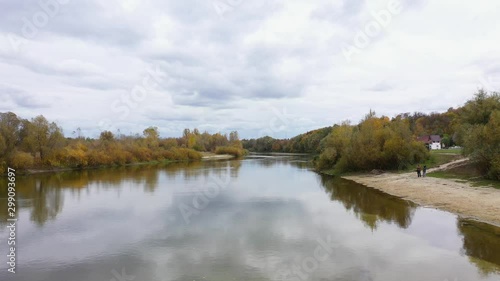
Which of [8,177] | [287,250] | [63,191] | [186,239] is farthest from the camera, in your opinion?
[8,177]

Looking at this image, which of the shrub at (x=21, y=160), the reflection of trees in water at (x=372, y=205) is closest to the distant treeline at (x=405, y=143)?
the reflection of trees in water at (x=372, y=205)

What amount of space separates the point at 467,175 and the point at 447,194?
7584 millimetres

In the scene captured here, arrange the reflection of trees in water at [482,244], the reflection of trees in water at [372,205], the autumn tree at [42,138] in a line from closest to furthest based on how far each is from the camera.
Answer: the reflection of trees in water at [482,244] < the reflection of trees in water at [372,205] < the autumn tree at [42,138]

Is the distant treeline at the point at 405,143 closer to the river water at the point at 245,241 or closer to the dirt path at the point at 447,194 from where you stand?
the dirt path at the point at 447,194

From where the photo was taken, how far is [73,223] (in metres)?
21.9

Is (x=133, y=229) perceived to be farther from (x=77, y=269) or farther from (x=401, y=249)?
(x=401, y=249)

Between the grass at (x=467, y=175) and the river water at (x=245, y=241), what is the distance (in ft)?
24.8

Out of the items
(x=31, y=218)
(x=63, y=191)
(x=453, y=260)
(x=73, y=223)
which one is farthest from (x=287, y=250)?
(x=63, y=191)

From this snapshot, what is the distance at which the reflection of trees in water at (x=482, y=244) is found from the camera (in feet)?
46.2

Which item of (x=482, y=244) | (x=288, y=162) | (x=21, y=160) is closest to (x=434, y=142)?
(x=288, y=162)

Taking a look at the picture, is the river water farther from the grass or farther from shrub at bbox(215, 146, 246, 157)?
shrub at bbox(215, 146, 246, 157)

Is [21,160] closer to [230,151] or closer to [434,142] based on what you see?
[434,142]

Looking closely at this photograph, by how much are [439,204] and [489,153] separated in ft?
30.2

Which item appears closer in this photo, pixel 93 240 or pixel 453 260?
pixel 453 260
